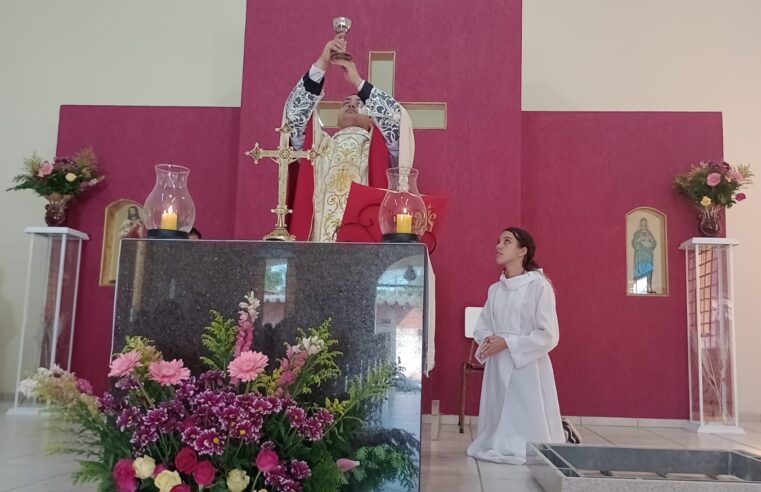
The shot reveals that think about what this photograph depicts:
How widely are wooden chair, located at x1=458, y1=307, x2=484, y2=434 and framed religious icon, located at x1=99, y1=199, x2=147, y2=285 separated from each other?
3257 millimetres

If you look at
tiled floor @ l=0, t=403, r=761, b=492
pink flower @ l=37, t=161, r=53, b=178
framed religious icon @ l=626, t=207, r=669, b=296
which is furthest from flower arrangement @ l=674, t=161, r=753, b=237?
pink flower @ l=37, t=161, r=53, b=178

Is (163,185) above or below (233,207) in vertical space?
below

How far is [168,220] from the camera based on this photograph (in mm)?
2633

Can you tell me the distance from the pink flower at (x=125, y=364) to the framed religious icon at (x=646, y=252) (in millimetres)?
5167

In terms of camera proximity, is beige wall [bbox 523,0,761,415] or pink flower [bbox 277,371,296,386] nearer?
pink flower [bbox 277,371,296,386]

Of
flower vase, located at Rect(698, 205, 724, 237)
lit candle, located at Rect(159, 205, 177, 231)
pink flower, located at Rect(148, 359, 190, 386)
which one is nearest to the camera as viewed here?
pink flower, located at Rect(148, 359, 190, 386)

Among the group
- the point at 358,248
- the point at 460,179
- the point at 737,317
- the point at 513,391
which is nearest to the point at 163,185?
the point at 358,248

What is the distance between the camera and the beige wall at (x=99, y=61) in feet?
25.9

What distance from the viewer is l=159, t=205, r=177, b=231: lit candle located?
263 centimetres

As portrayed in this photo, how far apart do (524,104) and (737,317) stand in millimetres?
3042

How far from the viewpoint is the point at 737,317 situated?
23.5 feet

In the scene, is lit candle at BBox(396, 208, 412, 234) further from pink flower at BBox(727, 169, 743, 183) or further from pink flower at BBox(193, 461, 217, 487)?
pink flower at BBox(727, 169, 743, 183)

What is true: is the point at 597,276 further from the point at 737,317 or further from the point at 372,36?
the point at 372,36

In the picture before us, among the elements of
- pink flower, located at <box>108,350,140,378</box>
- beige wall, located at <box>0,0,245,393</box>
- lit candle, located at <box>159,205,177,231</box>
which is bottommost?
pink flower, located at <box>108,350,140,378</box>
